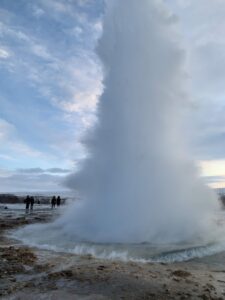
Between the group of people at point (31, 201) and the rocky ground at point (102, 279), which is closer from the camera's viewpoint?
the rocky ground at point (102, 279)

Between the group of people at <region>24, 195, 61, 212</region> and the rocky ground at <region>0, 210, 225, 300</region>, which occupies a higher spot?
the group of people at <region>24, 195, 61, 212</region>

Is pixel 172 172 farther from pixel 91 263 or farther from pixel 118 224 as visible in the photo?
pixel 91 263

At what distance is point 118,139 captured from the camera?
19.5 meters

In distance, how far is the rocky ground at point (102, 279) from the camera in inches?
282

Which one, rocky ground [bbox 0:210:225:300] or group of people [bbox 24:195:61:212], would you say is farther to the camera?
group of people [bbox 24:195:61:212]

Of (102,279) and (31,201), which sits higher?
(31,201)

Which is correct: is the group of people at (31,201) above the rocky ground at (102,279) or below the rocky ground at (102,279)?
above

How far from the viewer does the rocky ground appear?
7.16 metres

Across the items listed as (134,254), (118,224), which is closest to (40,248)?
(134,254)

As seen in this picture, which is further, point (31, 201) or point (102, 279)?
point (31, 201)

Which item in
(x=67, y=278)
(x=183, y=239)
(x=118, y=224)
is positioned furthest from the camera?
(x=118, y=224)

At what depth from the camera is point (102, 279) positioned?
8133 mm

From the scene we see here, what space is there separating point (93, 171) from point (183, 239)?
701cm

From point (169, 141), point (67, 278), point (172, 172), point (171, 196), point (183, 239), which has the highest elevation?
point (169, 141)
